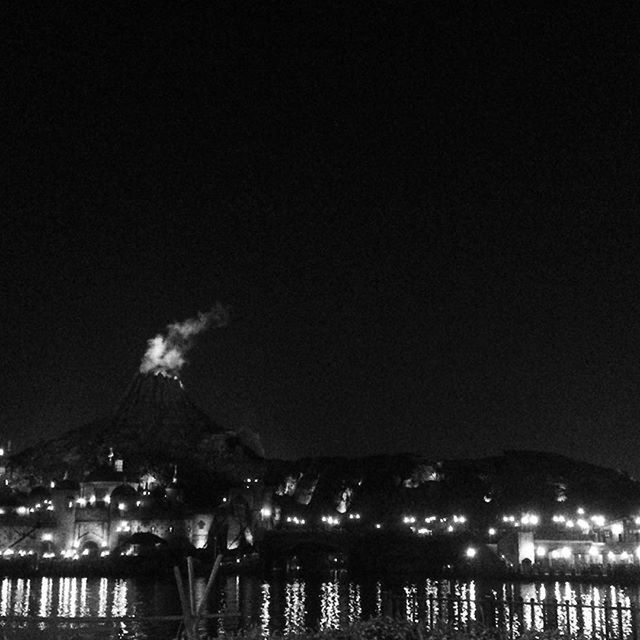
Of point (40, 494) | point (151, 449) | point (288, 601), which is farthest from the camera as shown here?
point (151, 449)

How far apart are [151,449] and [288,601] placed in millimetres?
112694

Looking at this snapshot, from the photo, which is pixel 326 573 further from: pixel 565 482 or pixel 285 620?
pixel 565 482

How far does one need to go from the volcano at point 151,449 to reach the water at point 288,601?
6427cm

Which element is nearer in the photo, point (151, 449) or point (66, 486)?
point (66, 486)

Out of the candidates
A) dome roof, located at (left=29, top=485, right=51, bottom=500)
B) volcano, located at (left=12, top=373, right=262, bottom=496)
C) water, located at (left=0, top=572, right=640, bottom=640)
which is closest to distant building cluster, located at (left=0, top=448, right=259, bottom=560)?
dome roof, located at (left=29, top=485, right=51, bottom=500)

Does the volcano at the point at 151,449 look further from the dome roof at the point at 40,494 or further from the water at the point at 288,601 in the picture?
the water at the point at 288,601

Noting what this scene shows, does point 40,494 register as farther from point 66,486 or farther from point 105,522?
point 105,522

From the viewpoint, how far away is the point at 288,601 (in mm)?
69000

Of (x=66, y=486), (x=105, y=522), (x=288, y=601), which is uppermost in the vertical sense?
(x=66, y=486)

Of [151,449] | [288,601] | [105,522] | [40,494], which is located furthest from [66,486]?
[151,449]

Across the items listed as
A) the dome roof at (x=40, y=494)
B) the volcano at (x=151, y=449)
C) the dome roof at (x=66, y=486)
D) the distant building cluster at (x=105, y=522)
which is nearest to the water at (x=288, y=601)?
the distant building cluster at (x=105, y=522)

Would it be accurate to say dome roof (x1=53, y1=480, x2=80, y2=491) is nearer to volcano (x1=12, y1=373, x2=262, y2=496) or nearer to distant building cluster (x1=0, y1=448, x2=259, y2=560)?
distant building cluster (x1=0, y1=448, x2=259, y2=560)

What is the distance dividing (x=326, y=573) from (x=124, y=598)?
1338 inches

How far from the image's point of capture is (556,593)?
75375 mm
